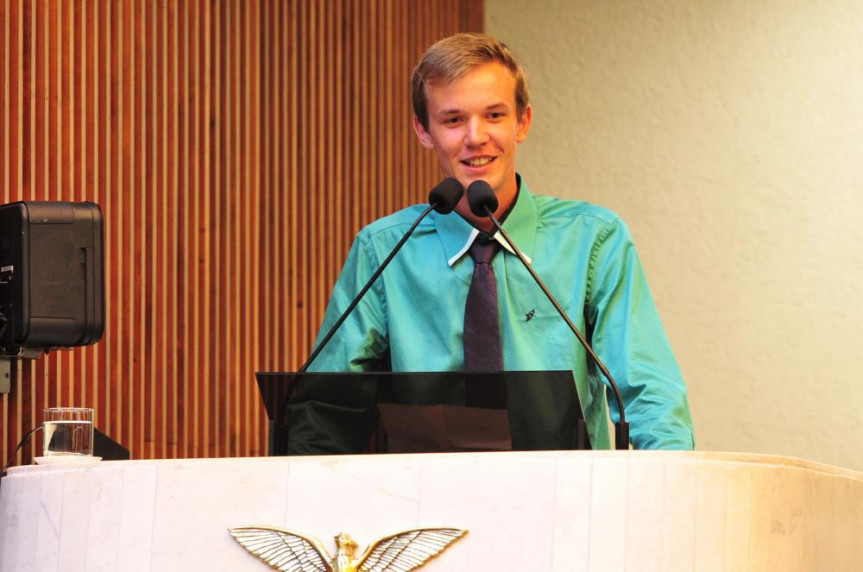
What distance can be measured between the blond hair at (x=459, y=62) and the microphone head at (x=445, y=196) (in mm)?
558

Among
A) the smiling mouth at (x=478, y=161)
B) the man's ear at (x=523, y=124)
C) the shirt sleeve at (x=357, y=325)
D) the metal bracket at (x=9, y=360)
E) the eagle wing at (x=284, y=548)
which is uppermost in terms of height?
the man's ear at (x=523, y=124)

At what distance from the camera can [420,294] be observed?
9.87 ft

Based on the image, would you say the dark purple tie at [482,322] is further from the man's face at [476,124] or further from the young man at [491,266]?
the man's face at [476,124]

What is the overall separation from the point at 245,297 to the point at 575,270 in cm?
225

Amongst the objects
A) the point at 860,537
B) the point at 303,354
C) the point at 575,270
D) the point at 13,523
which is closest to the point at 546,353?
the point at 575,270

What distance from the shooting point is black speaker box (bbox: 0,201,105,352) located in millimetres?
3732

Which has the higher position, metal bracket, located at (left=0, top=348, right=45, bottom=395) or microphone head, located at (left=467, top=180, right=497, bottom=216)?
microphone head, located at (left=467, top=180, right=497, bottom=216)

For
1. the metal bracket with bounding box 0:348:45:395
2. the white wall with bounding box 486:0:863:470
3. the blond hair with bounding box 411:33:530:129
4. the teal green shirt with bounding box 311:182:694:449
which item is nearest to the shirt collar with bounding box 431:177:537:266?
the teal green shirt with bounding box 311:182:694:449

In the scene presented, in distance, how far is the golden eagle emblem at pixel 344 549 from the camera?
166cm

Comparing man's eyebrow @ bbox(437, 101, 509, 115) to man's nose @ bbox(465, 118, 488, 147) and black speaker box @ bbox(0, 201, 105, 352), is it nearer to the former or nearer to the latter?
man's nose @ bbox(465, 118, 488, 147)

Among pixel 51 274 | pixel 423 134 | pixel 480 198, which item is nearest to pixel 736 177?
pixel 423 134

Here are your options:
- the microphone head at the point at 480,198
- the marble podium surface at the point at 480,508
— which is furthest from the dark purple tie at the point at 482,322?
the marble podium surface at the point at 480,508

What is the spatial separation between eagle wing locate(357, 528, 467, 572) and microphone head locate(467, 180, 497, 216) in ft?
3.03

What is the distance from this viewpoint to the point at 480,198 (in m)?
2.49
